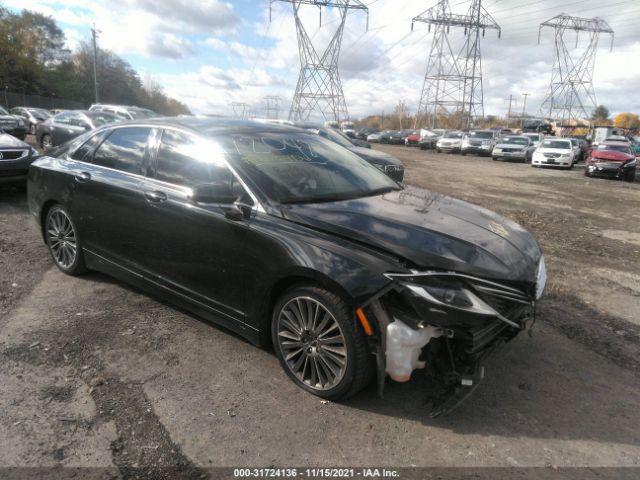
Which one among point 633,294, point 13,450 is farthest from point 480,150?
point 13,450

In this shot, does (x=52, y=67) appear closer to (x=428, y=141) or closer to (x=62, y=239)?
(x=428, y=141)

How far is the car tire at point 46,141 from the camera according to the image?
46.2 feet

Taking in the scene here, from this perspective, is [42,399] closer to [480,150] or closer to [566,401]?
[566,401]

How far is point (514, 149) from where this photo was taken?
27.3 meters

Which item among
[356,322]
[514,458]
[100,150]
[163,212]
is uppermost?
[100,150]

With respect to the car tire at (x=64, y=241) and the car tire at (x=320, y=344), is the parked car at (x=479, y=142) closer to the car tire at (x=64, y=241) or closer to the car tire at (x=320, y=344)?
the car tire at (x=64, y=241)

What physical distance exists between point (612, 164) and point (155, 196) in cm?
2069

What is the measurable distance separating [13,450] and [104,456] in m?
0.48

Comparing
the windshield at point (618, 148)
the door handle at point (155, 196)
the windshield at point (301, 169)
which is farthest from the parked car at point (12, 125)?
the windshield at point (618, 148)

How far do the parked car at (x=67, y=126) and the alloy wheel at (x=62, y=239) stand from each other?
9633mm

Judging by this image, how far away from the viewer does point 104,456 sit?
2445mm

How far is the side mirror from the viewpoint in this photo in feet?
10.5

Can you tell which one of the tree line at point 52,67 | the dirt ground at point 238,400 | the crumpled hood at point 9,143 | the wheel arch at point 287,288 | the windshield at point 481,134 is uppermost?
the tree line at point 52,67

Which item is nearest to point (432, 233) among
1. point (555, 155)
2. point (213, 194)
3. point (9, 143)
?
point (213, 194)
